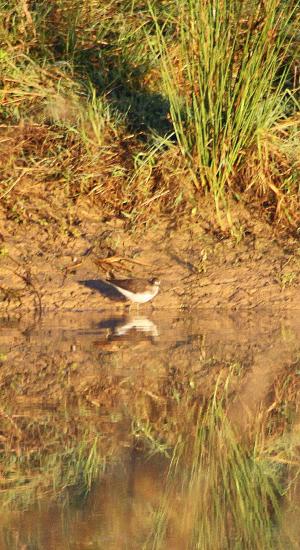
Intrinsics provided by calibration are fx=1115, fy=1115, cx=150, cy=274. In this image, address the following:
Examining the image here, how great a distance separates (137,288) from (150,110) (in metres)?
2.23

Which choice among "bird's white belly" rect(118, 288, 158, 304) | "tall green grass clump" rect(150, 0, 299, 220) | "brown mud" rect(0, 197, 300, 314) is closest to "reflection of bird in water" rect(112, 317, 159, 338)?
"bird's white belly" rect(118, 288, 158, 304)

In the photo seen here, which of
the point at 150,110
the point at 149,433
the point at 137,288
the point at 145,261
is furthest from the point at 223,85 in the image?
the point at 149,433

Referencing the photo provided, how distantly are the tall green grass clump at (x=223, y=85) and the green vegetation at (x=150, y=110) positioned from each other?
11mm

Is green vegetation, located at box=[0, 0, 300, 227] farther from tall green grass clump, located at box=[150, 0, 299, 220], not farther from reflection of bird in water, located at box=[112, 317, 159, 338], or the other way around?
reflection of bird in water, located at box=[112, 317, 159, 338]

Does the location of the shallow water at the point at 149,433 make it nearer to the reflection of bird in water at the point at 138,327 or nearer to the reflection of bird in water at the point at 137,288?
the reflection of bird in water at the point at 138,327

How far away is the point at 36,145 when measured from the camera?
9148 millimetres

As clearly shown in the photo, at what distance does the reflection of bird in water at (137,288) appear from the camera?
7.88 metres

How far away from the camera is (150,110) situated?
9.52 meters

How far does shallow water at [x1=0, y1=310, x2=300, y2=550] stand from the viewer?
4059 millimetres

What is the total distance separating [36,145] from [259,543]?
576 centimetres

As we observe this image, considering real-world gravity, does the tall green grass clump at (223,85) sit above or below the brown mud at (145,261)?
above

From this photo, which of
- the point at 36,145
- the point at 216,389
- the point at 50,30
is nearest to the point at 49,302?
the point at 36,145

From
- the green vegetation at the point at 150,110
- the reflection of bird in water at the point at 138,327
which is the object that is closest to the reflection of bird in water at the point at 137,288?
the reflection of bird in water at the point at 138,327

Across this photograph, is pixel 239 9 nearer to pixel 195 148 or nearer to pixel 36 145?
pixel 195 148
